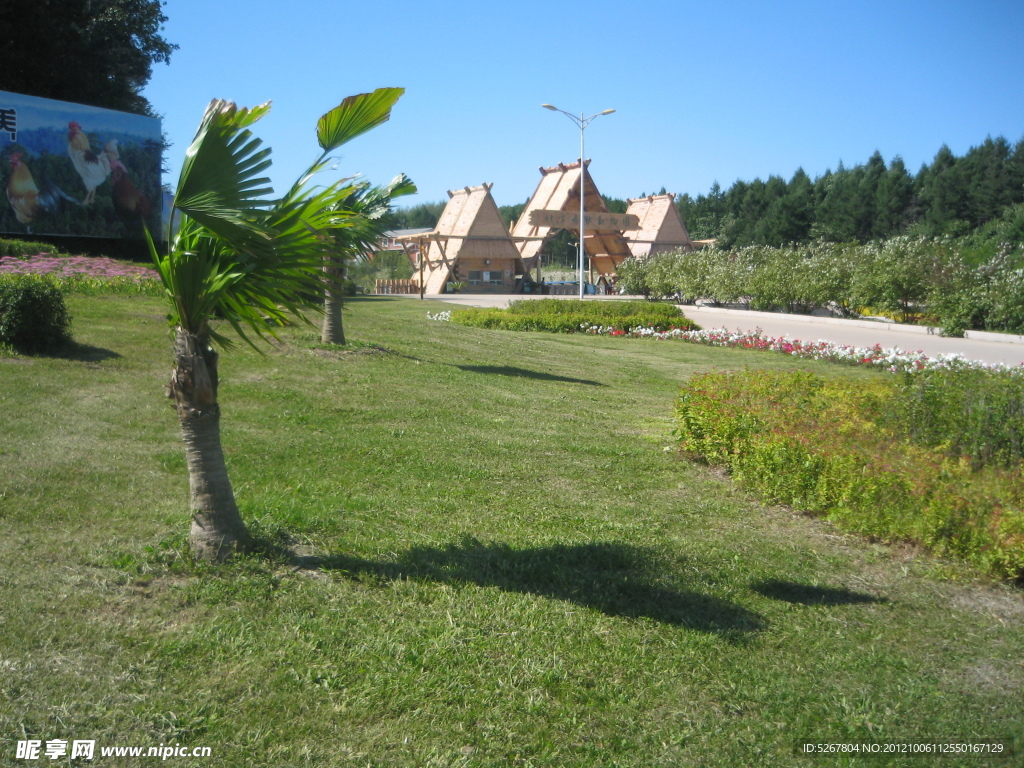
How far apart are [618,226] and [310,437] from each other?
43.5 meters

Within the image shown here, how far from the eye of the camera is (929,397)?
23.5 ft

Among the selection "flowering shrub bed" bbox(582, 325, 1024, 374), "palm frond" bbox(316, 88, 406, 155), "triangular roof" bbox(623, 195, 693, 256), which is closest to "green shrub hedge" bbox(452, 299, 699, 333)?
"flowering shrub bed" bbox(582, 325, 1024, 374)

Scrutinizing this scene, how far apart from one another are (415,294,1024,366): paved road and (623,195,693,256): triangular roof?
803 inches

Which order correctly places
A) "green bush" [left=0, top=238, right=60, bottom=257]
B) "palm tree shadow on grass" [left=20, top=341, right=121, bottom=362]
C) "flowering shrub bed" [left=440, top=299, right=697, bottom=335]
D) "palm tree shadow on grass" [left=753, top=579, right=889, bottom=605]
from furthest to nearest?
1. "flowering shrub bed" [left=440, top=299, right=697, bottom=335]
2. "green bush" [left=0, top=238, right=60, bottom=257]
3. "palm tree shadow on grass" [left=20, top=341, right=121, bottom=362]
4. "palm tree shadow on grass" [left=753, top=579, right=889, bottom=605]

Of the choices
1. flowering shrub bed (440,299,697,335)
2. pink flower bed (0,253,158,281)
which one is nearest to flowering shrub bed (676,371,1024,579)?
pink flower bed (0,253,158,281)

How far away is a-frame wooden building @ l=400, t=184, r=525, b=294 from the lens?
46.0 metres

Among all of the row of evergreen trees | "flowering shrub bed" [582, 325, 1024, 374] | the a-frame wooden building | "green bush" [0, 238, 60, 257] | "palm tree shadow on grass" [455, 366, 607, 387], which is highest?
the row of evergreen trees

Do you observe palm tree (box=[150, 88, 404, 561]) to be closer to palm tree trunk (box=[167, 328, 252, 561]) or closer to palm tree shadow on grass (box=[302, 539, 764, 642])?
palm tree trunk (box=[167, 328, 252, 561])

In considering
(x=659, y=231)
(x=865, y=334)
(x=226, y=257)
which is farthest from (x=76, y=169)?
(x=659, y=231)

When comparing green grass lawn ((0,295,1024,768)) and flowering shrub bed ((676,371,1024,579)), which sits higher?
flowering shrub bed ((676,371,1024,579))

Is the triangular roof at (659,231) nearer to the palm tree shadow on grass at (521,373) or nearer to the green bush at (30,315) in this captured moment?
the palm tree shadow on grass at (521,373)

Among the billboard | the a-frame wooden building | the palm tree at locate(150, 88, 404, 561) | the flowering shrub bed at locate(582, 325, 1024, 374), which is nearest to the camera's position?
the palm tree at locate(150, 88, 404, 561)

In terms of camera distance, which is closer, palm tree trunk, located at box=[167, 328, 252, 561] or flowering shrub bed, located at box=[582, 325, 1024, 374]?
palm tree trunk, located at box=[167, 328, 252, 561]

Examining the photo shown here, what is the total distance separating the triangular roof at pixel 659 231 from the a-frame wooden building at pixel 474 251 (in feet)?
30.6
